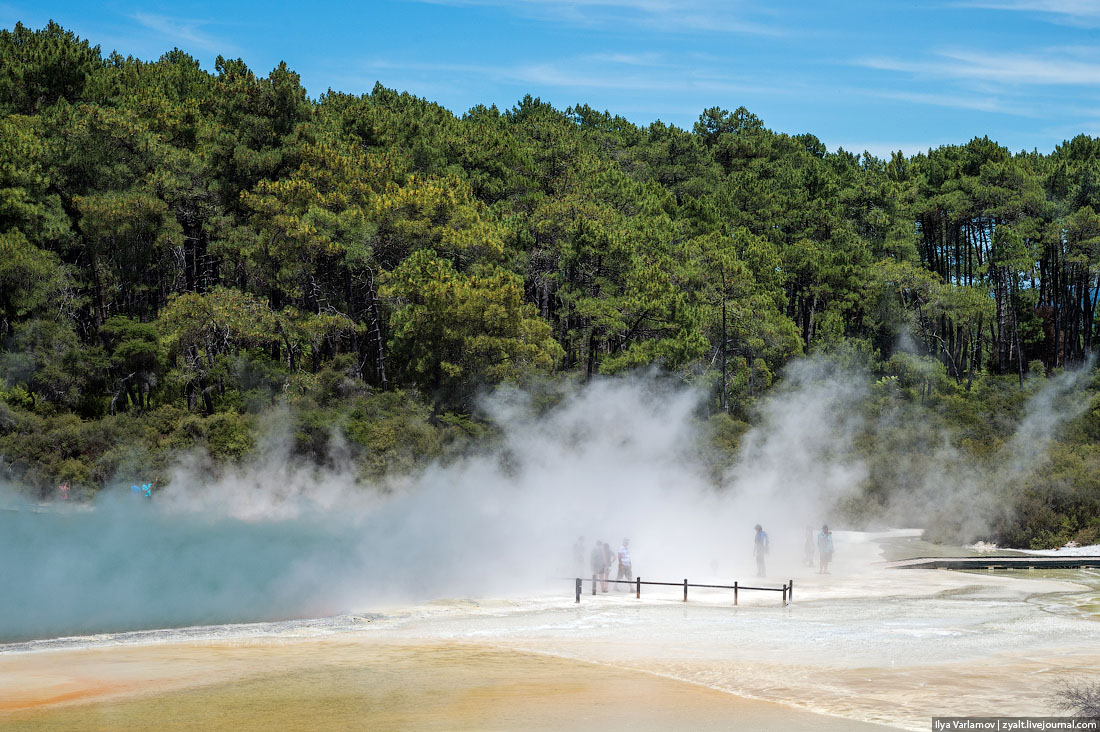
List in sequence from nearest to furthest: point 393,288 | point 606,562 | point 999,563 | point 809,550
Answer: point 606,562 → point 809,550 → point 999,563 → point 393,288

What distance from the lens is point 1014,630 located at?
21922mm

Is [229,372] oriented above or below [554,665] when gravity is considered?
above

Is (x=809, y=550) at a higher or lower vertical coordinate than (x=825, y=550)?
lower

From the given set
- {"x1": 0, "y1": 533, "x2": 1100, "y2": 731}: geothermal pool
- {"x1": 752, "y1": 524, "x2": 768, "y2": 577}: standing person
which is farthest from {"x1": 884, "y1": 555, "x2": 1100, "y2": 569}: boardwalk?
{"x1": 0, "y1": 533, "x2": 1100, "y2": 731}: geothermal pool

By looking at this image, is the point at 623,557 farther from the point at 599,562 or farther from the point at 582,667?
the point at 582,667

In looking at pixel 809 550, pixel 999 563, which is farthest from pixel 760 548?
pixel 999 563

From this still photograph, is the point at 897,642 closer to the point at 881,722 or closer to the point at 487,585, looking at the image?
the point at 881,722

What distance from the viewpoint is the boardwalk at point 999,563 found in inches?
1341

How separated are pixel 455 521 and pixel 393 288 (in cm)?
1423

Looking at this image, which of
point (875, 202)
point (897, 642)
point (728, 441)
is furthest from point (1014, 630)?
point (875, 202)

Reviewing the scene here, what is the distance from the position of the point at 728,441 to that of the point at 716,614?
24.2 m

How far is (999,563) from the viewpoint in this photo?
34.4 metres

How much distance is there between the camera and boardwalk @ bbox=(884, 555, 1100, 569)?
34.1 m

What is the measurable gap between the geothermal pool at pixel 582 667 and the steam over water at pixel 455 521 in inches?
134
